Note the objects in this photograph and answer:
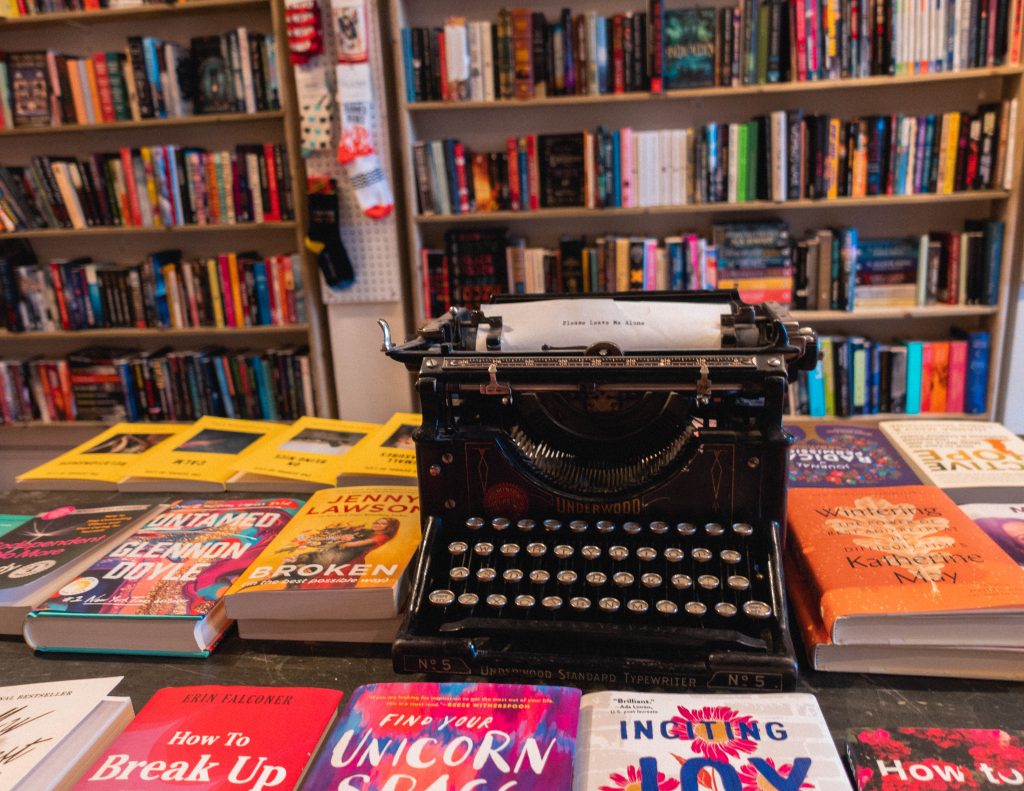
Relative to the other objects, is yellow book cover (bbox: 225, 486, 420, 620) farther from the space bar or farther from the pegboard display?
the pegboard display

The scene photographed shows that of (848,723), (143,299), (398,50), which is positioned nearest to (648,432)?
(848,723)

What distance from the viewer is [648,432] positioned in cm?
118

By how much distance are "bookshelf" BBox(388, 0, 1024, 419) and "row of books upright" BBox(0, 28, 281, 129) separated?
1.76ft

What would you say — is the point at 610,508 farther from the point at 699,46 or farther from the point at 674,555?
the point at 699,46

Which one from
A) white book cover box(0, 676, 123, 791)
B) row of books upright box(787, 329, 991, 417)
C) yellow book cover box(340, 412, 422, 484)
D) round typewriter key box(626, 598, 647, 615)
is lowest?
row of books upright box(787, 329, 991, 417)

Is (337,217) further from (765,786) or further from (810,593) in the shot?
(765,786)

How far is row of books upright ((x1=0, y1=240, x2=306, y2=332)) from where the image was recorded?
3.07 metres

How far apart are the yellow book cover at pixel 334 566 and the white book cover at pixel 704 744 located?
1.07ft

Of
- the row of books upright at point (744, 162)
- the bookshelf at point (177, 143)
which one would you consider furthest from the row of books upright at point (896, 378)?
the bookshelf at point (177, 143)

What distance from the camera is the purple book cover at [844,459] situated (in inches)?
50.9

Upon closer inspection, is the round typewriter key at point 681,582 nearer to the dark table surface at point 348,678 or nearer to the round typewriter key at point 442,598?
the dark table surface at point 348,678

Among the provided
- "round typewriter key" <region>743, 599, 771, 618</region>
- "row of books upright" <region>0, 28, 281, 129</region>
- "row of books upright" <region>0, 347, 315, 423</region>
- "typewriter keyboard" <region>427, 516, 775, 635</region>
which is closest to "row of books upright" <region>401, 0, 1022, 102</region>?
"row of books upright" <region>0, 28, 281, 129</region>

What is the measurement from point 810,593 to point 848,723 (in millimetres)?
195

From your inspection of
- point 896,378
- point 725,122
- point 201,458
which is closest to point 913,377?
point 896,378
